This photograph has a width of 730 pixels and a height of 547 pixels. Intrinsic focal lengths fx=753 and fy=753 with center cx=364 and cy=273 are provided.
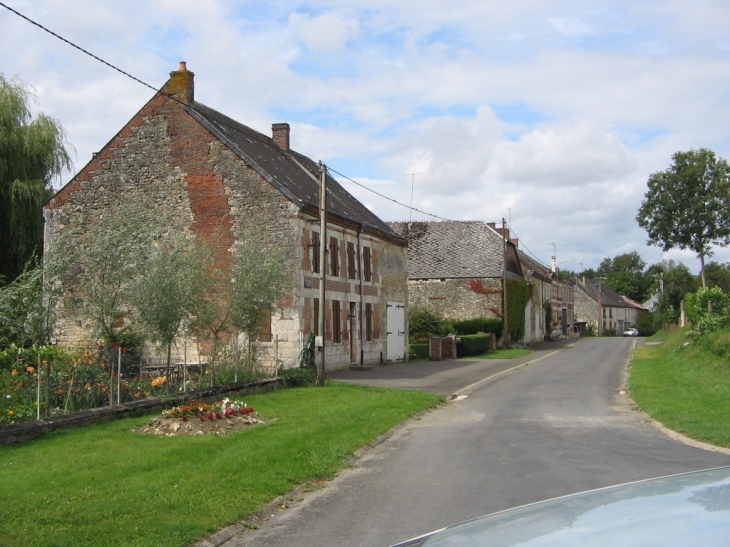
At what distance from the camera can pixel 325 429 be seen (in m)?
12.6

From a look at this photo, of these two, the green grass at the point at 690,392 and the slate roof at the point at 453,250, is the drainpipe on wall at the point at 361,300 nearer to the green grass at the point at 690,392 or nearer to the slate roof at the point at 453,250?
the green grass at the point at 690,392

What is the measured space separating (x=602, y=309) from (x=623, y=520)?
323 feet

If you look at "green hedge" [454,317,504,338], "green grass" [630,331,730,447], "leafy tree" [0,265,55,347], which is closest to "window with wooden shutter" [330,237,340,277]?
"green grass" [630,331,730,447]

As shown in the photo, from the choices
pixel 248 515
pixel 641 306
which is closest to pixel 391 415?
pixel 248 515

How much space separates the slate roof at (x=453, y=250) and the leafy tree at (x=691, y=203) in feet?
32.3

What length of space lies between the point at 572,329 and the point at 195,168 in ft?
206

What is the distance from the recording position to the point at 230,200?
24875 millimetres

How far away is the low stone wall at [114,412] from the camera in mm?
10469

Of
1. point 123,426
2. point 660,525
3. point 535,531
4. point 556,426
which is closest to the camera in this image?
point 660,525

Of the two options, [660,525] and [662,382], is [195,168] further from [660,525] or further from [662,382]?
[660,525]

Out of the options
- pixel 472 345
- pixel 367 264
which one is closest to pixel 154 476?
pixel 367 264

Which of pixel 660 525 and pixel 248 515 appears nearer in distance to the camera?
pixel 660 525

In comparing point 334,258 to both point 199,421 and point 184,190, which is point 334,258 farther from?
point 199,421

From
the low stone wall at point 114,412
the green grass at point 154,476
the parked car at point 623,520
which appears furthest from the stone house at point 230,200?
the parked car at point 623,520
